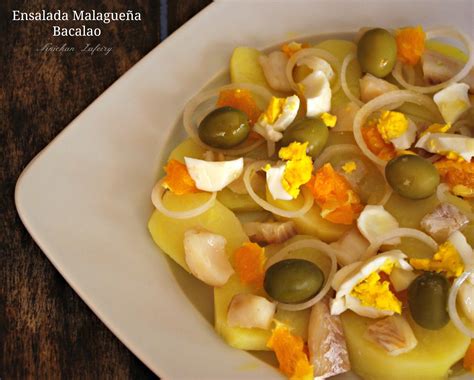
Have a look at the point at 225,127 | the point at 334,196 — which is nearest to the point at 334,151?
the point at 334,196

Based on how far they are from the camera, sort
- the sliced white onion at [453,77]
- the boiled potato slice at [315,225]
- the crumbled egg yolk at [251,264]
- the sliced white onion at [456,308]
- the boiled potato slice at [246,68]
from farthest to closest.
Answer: the boiled potato slice at [246,68], the sliced white onion at [453,77], the boiled potato slice at [315,225], the crumbled egg yolk at [251,264], the sliced white onion at [456,308]

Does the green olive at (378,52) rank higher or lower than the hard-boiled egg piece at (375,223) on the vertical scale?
higher

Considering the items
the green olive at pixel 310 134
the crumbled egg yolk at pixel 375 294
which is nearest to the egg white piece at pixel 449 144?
the green olive at pixel 310 134

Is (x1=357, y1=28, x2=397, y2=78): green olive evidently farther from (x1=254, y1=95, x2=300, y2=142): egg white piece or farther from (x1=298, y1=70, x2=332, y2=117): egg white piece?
(x1=254, y1=95, x2=300, y2=142): egg white piece

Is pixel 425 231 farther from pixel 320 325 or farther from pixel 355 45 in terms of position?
pixel 355 45

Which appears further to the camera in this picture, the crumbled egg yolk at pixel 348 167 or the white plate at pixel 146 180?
the crumbled egg yolk at pixel 348 167

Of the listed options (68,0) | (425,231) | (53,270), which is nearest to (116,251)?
(53,270)

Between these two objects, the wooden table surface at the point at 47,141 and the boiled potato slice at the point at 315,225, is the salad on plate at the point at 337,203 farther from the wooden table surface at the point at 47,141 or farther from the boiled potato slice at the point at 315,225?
the wooden table surface at the point at 47,141

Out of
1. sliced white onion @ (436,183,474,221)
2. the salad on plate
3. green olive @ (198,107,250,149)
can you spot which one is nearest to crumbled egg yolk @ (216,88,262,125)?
the salad on plate
